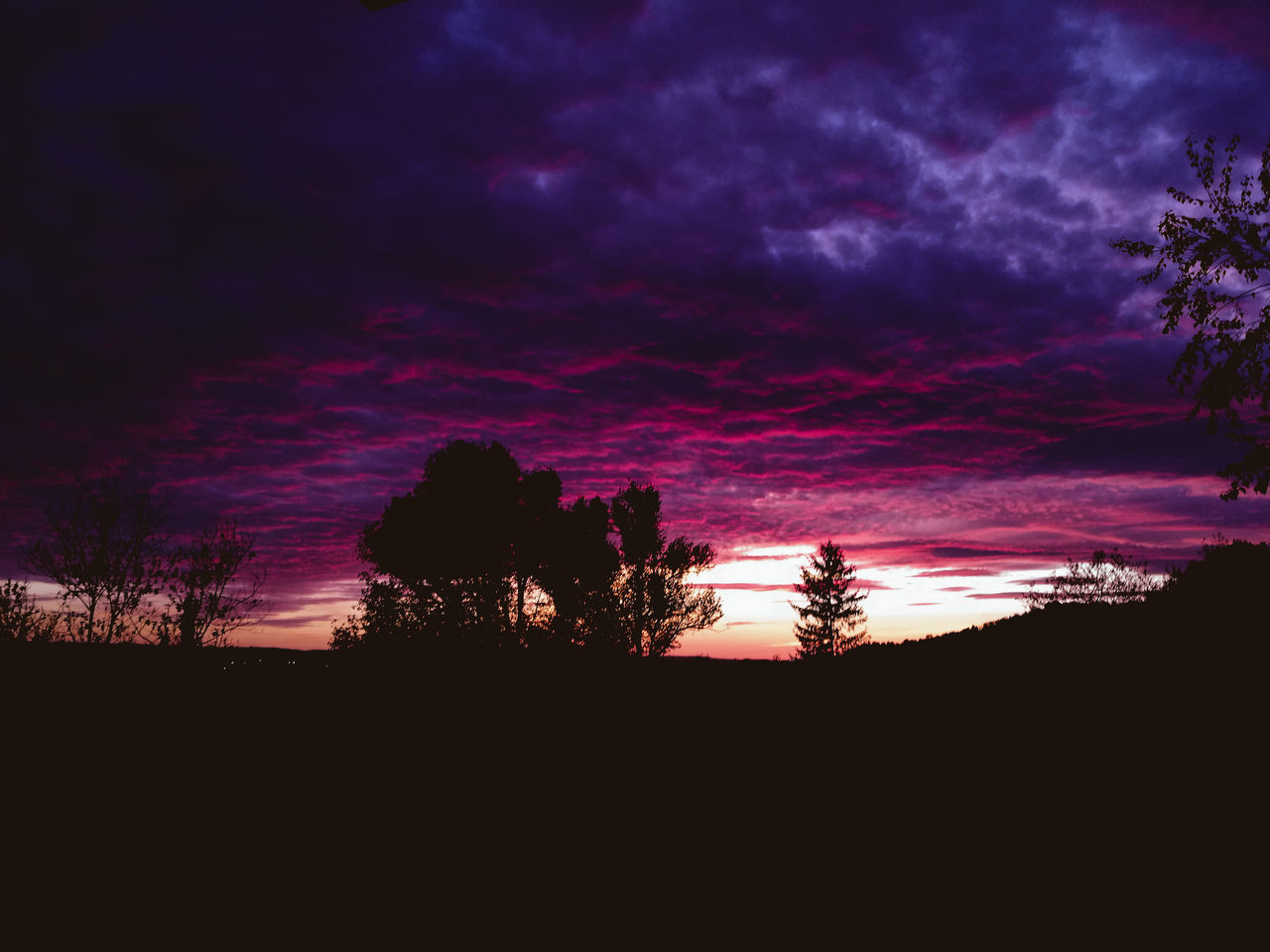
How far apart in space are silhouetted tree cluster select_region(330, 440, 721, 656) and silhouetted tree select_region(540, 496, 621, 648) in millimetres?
71

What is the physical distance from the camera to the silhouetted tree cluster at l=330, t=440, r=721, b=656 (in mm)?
37156

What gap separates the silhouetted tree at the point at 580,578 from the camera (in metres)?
42.5

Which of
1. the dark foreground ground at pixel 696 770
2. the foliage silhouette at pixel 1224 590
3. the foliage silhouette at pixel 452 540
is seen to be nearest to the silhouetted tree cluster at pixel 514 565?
the foliage silhouette at pixel 452 540

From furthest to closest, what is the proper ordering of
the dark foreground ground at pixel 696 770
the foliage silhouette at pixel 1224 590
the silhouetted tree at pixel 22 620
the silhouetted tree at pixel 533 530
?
the silhouetted tree at pixel 533 530 < the silhouetted tree at pixel 22 620 < the foliage silhouette at pixel 1224 590 < the dark foreground ground at pixel 696 770

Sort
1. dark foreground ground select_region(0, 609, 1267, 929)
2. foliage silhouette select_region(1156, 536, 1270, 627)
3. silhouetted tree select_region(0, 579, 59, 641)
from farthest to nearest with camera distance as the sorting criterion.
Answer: silhouetted tree select_region(0, 579, 59, 641) < foliage silhouette select_region(1156, 536, 1270, 627) < dark foreground ground select_region(0, 609, 1267, 929)

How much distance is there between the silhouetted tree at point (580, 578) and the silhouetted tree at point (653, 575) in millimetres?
1717

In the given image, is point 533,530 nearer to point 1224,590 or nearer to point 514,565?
point 514,565

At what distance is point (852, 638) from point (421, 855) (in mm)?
60040

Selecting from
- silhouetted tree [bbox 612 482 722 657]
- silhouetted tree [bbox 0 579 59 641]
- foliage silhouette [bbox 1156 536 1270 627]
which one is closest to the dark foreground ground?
foliage silhouette [bbox 1156 536 1270 627]

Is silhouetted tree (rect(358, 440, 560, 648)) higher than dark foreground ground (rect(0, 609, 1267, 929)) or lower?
higher

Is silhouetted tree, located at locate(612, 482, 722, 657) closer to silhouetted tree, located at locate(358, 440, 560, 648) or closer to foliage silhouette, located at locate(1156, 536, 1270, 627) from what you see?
silhouetted tree, located at locate(358, 440, 560, 648)

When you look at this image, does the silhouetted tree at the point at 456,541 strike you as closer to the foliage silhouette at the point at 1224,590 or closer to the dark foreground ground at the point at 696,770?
the dark foreground ground at the point at 696,770

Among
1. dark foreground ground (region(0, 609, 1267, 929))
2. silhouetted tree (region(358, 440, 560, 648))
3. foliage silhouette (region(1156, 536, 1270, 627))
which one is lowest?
dark foreground ground (region(0, 609, 1267, 929))

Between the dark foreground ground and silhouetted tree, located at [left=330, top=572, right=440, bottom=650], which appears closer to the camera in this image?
the dark foreground ground
